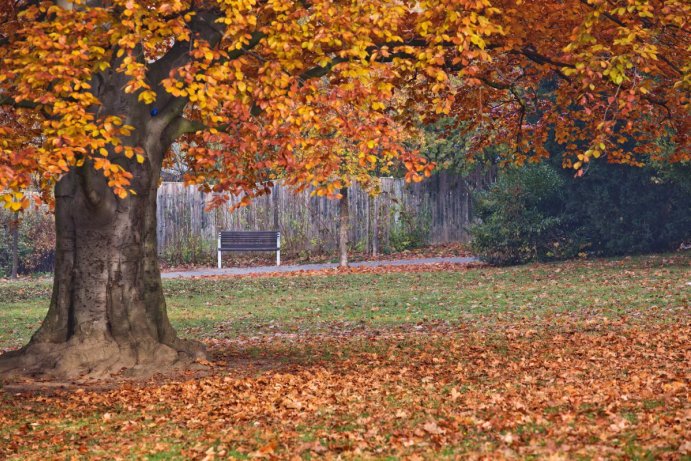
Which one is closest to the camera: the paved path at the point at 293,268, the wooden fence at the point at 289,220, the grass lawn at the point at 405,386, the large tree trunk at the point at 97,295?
the grass lawn at the point at 405,386

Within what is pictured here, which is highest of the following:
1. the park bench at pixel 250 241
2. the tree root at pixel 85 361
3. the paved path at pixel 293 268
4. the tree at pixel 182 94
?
the tree at pixel 182 94

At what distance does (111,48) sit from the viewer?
1105 cm

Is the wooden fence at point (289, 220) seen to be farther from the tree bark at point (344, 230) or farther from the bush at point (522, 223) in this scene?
the bush at point (522, 223)

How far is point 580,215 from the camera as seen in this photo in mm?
25969

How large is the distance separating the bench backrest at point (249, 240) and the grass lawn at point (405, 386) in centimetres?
953

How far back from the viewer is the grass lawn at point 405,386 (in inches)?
292

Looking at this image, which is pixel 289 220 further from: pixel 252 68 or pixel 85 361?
pixel 85 361

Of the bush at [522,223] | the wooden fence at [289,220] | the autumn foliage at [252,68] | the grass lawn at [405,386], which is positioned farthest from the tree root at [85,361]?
the wooden fence at [289,220]

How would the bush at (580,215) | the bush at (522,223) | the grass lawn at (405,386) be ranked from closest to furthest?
the grass lawn at (405,386), the bush at (580,215), the bush at (522,223)

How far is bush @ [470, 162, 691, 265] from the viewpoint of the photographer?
83.1 ft

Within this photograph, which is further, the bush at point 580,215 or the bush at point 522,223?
the bush at point 522,223

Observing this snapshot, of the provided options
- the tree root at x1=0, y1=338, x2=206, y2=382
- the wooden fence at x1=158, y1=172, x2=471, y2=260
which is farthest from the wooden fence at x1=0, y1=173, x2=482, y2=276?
the tree root at x1=0, y1=338, x2=206, y2=382

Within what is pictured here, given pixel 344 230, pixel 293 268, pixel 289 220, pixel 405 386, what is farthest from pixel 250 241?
pixel 405 386

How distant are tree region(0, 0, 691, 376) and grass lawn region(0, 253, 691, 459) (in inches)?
46.4
